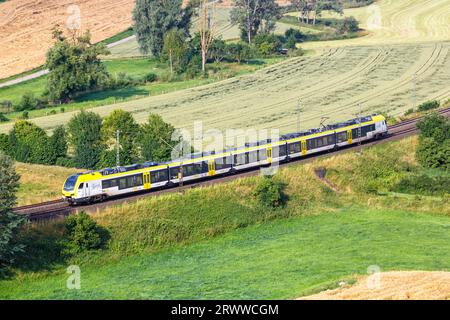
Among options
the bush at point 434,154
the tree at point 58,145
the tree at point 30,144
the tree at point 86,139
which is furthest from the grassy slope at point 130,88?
the bush at point 434,154

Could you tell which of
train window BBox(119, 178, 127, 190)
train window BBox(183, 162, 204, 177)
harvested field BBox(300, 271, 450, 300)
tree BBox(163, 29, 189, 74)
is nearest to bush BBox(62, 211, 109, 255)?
train window BBox(119, 178, 127, 190)

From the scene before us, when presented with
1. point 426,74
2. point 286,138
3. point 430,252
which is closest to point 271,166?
point 286,138

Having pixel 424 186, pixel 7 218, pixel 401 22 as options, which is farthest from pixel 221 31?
pixel 7 218

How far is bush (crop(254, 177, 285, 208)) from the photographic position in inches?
2549

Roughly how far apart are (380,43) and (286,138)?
7380 centimetres

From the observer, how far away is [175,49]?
12644 cm

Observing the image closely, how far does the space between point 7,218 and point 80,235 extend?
515 centimetres

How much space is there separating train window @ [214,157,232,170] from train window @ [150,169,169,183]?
537 cm

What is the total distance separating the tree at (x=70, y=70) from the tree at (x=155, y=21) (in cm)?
2428

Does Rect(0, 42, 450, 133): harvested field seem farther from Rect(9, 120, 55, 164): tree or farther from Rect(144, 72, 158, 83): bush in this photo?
Rect(9, 120, 55, 164): tree

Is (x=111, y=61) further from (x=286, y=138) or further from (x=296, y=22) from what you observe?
(x=286, y=138)

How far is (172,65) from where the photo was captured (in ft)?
423

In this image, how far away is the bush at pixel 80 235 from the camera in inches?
2143

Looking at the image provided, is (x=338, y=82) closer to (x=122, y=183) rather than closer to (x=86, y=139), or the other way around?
(x=86, y=139)
